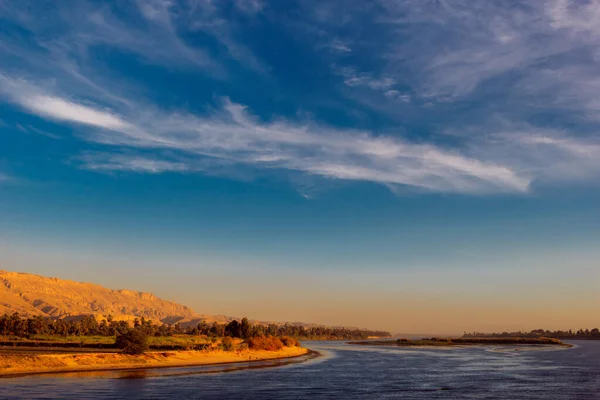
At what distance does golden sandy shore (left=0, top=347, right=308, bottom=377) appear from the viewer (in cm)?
7575

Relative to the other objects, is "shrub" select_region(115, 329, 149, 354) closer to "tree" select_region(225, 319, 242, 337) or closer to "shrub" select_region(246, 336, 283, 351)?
"shrub" select_region(246, 336, 283, 351)

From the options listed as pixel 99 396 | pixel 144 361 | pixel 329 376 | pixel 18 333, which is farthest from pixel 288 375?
pixel 18 333

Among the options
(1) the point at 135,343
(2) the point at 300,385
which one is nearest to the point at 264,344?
(1) the point at 135,343

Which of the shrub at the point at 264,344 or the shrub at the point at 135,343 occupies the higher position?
the shrub at the point at 135,343

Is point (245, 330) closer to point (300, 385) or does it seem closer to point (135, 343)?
point (135, 343)

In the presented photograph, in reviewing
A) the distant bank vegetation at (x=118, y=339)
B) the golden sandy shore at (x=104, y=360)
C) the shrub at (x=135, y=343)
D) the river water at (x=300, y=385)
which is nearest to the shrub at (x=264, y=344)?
the distant bank vegetation at (x=118, y=339)

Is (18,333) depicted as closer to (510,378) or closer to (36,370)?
(36,370)

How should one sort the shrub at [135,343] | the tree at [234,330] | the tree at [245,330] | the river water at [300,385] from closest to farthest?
1. the river water at [300,385]
2. the shrub at [135,343]
3. the tree at [245,330]
4. the tree at [234,330]

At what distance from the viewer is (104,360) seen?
294 feet

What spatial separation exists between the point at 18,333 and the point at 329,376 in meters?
125

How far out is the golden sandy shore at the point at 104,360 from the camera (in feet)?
249

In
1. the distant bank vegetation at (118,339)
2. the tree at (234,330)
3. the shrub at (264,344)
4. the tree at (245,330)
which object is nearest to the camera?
the distant bank vegetation at (118,339)

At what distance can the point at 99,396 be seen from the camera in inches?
2013

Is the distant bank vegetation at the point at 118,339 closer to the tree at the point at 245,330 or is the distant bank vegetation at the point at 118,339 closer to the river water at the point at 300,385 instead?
the tree at the point at 245,330
